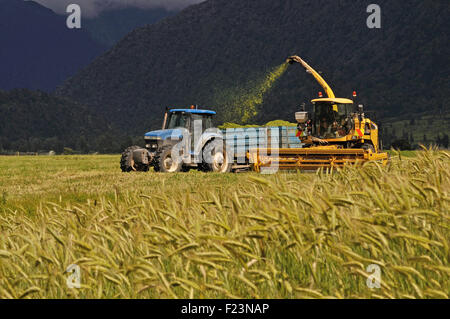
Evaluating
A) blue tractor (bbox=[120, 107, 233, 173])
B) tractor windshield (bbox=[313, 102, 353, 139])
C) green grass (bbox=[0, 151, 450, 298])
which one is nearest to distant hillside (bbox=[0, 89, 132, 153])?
blue tractor (bbox=[120, 107, 233, 173])

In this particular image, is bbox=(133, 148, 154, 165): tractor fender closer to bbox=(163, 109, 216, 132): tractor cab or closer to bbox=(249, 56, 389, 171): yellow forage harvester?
bbox=(163, 109, 216, 132): tractor cab

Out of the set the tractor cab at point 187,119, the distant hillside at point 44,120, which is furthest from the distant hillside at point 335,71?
the tractor cab at point 187,119

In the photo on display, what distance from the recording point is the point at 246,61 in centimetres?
18850

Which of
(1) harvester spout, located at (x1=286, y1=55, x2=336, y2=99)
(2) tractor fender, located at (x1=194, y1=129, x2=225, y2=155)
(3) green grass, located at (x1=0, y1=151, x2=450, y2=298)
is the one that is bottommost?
(3) green grass, located at (x1=0, y1=151, x2=450, y2=298)

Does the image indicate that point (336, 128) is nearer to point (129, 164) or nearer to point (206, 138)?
point (206, 138)

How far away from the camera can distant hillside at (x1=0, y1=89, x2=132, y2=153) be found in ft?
477

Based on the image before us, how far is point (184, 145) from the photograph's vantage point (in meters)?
18.1

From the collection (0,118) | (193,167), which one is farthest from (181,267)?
(0,118)

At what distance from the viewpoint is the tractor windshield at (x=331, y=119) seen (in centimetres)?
2003

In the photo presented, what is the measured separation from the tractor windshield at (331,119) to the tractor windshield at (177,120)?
224 inches

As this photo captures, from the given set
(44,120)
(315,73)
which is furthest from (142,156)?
(44,120)

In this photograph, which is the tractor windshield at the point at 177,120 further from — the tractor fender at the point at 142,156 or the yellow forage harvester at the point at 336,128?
the yellow forage harvester at the point at 336,128

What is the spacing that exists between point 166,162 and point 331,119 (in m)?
7.19

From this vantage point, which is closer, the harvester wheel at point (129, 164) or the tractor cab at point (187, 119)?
the tractor cab at point (187, 119)
